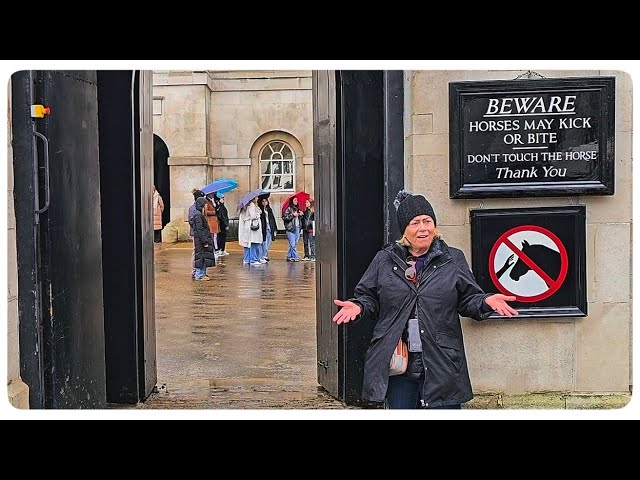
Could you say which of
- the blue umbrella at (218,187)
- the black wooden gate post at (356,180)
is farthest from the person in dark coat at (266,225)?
the black wooden gate post at (356,180)

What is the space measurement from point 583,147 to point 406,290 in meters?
1.63

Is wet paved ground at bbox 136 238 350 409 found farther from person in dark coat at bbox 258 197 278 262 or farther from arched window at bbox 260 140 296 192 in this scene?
arched window at bbox 260 140 296 192

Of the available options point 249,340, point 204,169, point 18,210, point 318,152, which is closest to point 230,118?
point 204,169

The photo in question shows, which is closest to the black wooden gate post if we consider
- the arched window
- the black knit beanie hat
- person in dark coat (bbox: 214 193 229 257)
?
the black knit beanie hat

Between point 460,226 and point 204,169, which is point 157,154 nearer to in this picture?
point 204,169

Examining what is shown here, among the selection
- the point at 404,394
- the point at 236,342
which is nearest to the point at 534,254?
the point at 404,394

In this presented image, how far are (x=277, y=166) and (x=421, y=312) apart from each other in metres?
19.2

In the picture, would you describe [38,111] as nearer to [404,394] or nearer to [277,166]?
[404,394]

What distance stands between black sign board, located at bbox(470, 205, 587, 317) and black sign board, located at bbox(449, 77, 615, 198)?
0.14 m

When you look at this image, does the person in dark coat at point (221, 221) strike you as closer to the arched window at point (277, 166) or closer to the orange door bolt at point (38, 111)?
the arched window at point (277, 166)

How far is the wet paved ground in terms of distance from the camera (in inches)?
259

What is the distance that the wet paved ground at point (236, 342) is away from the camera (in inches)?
259

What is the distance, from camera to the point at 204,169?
22.0 metres

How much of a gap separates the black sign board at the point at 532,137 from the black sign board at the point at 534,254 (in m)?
0.14
